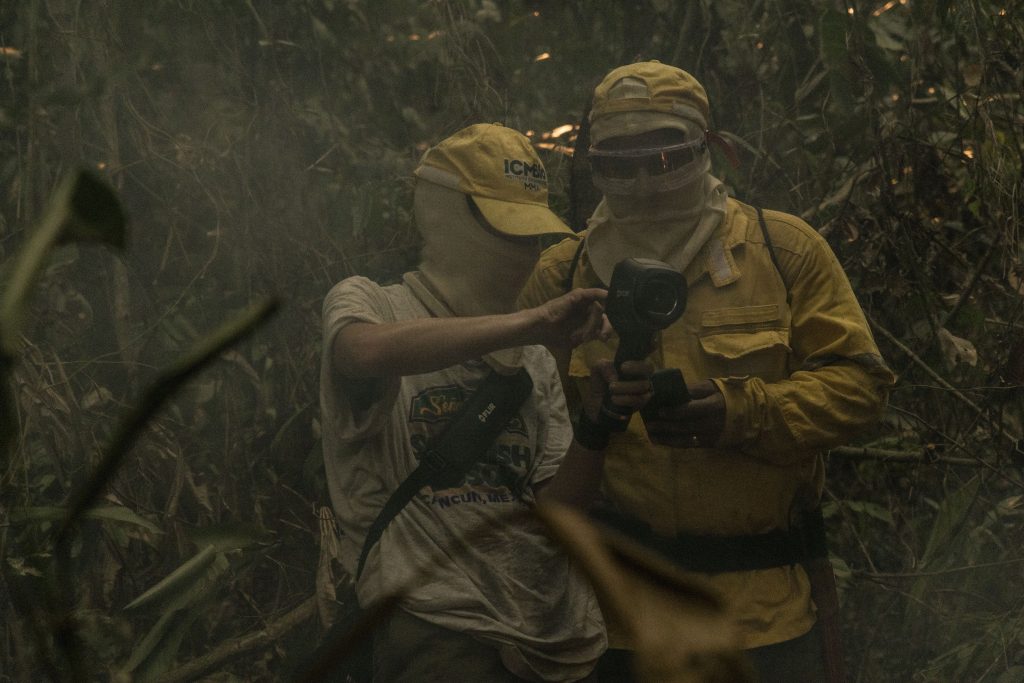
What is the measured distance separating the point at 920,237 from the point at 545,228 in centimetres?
66

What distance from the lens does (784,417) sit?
0.86 metres

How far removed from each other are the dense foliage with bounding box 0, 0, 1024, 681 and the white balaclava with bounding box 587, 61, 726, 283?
7 centimetres

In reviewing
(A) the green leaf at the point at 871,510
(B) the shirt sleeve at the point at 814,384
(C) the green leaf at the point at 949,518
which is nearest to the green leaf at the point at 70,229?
(B) the shirt sleeve at the point at 814,384

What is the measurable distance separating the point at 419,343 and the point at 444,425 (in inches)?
3.0

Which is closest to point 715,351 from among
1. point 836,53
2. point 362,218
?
point 362,218

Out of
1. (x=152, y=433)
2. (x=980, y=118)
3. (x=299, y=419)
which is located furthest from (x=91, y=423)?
(x=980, y=118)

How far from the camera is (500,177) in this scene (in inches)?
35.1

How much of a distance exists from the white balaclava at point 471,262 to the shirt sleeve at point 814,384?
187 mm

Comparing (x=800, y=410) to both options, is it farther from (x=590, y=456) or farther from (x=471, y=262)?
(x=471, y=262)

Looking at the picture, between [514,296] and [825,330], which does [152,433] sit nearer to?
[514,296]

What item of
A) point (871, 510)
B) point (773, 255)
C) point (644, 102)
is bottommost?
point (871, 510)

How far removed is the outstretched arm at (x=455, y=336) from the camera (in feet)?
2.64

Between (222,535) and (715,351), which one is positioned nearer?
(222,535)

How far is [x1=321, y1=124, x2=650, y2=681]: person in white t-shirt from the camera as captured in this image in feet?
2.82
